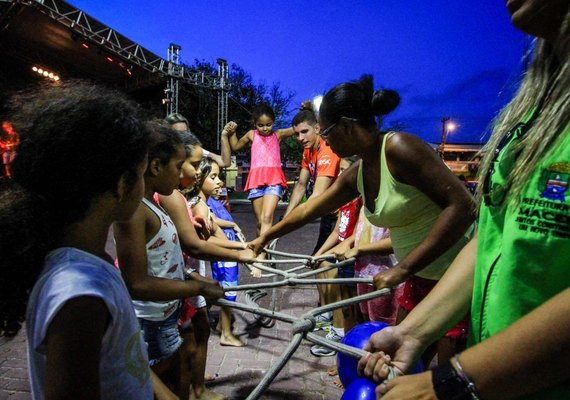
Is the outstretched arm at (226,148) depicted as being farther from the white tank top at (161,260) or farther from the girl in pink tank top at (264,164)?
the white tank top at (161,260)

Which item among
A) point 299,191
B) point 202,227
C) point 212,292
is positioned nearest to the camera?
point 212,292

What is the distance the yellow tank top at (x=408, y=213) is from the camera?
249 cm

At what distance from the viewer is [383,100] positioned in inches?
108

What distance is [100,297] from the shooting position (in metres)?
1.13

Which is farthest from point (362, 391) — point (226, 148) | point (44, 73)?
point (44, 73)

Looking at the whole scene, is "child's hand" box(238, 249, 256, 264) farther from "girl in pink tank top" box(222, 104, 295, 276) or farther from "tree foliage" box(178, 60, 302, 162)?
"tree foliage" box(178, 60, 302, 162)

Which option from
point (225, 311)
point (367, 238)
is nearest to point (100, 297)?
point (367, 238)

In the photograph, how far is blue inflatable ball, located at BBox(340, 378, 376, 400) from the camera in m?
1.57

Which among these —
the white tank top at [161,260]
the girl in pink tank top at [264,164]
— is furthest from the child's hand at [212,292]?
the girl in pink tank top at [264,164]

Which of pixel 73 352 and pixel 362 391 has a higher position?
pixel 73 352

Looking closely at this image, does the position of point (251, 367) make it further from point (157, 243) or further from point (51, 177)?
point (51, 177)

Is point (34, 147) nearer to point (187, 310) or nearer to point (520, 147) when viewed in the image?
point (520, 147)

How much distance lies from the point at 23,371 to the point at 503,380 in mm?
4572

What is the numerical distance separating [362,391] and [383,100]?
1.94 meters
